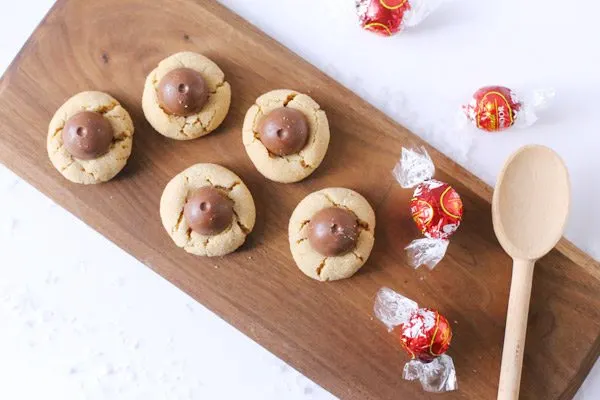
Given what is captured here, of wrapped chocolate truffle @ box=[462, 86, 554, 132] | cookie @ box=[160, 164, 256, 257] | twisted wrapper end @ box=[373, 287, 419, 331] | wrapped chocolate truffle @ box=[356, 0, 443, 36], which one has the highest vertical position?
wrapped chocolate truffle @ box=[356, 0, 443, 36]

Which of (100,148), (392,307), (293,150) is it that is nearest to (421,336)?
(392,307)

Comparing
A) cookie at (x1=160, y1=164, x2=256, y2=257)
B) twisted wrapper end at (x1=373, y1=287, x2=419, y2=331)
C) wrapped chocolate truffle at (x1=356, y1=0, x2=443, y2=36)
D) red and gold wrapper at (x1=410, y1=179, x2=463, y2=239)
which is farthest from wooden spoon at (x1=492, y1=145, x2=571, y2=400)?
cookie at (x1=160, y1=164, x2=256, y2=257)

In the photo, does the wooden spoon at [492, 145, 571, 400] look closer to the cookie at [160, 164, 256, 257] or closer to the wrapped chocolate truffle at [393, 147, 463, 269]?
the wrapped chocolate truffle at [393, 147, 463, 269]

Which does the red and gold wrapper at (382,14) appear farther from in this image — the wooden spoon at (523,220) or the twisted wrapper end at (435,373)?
the twisted wrapper end at (435,373)

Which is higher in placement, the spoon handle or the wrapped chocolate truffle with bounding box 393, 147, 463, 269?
the wrapped chocolate truffle with bounding box 393, 147, 463, 269

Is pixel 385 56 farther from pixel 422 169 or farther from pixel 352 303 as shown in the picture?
pixel 352 303

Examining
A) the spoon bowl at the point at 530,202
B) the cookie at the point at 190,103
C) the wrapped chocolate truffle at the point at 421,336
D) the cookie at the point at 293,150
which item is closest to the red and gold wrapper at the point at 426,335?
the wrapped chocolate truffle at the point at 421,336
